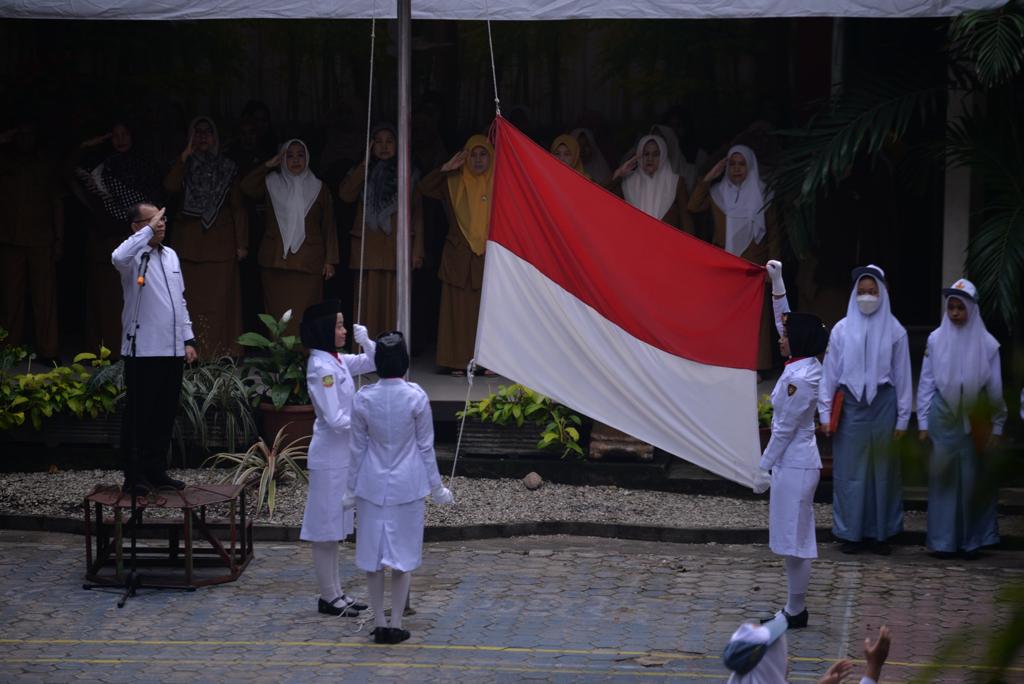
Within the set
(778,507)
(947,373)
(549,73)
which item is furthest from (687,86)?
(778,507)

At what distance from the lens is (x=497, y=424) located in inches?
430

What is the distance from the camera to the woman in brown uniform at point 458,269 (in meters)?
12.3

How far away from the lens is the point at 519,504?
1024cm

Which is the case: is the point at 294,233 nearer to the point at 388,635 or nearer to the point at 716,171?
the point at 716,171

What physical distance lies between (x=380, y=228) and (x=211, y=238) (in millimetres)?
1602

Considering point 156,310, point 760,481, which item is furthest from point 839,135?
point 156,310

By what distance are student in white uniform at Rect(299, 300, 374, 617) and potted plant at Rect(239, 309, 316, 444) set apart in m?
2.71

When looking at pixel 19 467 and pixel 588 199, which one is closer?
pixel 588 199

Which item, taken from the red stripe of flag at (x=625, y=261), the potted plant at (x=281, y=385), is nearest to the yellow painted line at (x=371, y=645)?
the red stripe of flag at (x=625, y=261)

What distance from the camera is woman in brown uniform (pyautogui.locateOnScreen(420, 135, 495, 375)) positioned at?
40.3 ft

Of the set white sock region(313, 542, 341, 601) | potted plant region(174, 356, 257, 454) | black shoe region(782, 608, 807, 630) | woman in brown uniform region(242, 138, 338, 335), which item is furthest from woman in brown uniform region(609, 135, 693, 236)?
white sock region(313, 542, 341, 601)

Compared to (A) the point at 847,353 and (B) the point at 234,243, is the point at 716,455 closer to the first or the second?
(A) the point at 847,353

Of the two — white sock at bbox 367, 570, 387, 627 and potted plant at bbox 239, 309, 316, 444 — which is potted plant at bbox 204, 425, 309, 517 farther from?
white sock at bbox 367, 570, 387, 627

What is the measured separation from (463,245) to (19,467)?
4.23 metres
